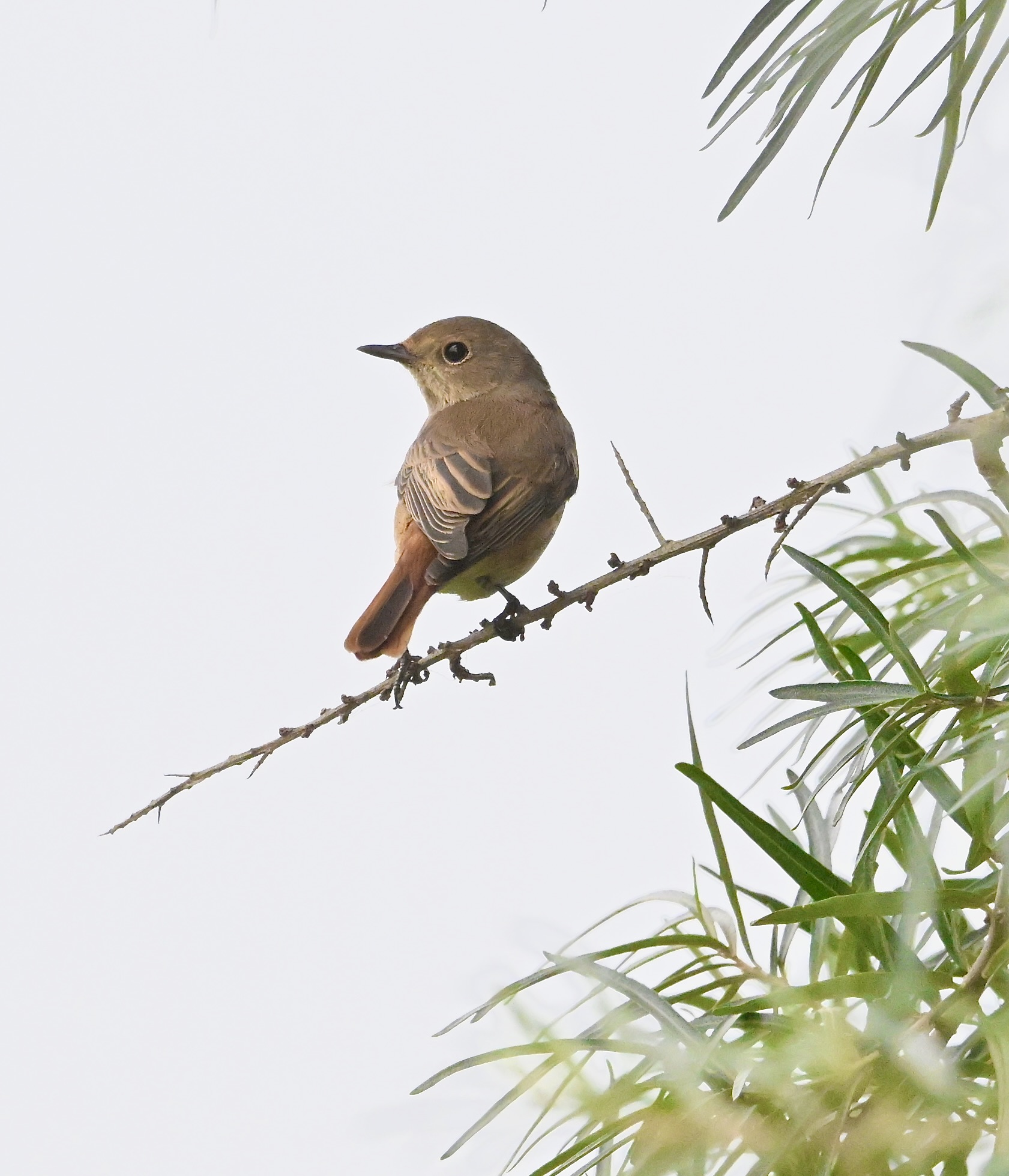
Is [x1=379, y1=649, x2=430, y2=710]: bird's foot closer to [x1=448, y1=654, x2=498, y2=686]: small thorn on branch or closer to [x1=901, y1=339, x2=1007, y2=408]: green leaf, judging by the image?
[x1=448, y1=654, x2=498, y2=686]: small thorn on branch

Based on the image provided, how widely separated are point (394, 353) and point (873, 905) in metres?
3.83

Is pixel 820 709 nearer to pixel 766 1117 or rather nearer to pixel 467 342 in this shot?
pixel 766 1117

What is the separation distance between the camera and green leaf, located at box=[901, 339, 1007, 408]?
1.53m

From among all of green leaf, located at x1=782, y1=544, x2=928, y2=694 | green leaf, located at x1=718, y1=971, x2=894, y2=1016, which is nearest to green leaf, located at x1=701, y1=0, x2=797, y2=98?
green leaf, located at x1=782, y1=544, x2=928, y2=694

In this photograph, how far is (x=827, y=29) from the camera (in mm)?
1672

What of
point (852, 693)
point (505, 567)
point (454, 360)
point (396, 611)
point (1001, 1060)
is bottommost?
point (1001, 1060)

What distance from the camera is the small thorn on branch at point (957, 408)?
5.86ft

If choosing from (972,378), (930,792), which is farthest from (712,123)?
(930,792)

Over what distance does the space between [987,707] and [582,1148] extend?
65cm

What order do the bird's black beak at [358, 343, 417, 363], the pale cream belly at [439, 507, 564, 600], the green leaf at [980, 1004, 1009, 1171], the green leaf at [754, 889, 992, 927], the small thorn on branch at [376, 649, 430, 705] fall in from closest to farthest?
1. the green leaf at [980, 1004, 1009, 1171]
2. the green leaf at [754, 889, 992, 927]
3. the small thorn on branch at [376, 649, 430, 705]
4. the pale cream belly at [439, 507, 564, 600]
5. the bird's black beak at [358, 343, 417, 363]

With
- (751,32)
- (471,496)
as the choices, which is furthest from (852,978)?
(471,496)

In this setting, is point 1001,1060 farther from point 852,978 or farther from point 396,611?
point 396,611

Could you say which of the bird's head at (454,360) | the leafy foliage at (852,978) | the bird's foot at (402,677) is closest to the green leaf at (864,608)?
the leafy foliage at (852,978)

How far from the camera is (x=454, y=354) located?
16.8ft
